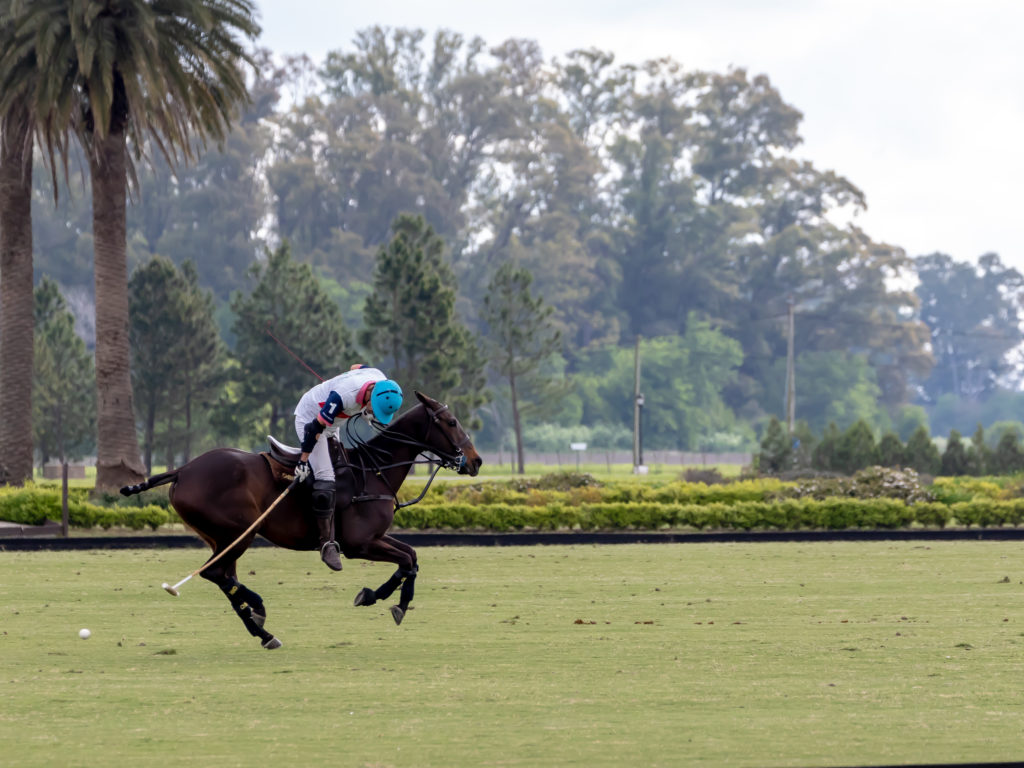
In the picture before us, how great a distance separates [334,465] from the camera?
12.4m

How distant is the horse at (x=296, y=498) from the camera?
11.8m

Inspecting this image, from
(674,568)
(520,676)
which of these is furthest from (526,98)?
(520,676)

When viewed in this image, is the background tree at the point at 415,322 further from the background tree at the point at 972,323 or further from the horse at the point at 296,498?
the background tree at the point at 972,323

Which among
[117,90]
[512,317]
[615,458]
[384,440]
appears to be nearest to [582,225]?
[615,458]

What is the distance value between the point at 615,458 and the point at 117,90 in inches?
2644

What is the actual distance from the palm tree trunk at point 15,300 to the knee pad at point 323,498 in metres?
19.7

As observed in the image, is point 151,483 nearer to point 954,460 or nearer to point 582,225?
point 954,460

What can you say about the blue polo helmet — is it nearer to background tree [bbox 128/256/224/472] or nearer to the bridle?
the bridle

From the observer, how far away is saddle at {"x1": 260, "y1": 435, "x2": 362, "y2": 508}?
40.5ft

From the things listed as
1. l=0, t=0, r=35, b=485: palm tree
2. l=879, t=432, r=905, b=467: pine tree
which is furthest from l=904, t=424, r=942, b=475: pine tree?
l=0, t=0, r=35, b=485: palm tree

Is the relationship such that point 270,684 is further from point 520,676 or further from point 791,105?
point 791,105

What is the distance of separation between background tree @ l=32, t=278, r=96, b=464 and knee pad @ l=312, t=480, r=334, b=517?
127 feet

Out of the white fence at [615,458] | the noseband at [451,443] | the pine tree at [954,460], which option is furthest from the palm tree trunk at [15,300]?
the white fence at [615,458]

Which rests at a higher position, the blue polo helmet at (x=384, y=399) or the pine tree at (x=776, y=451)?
the blue polo helmet at (x=384, y=399)
